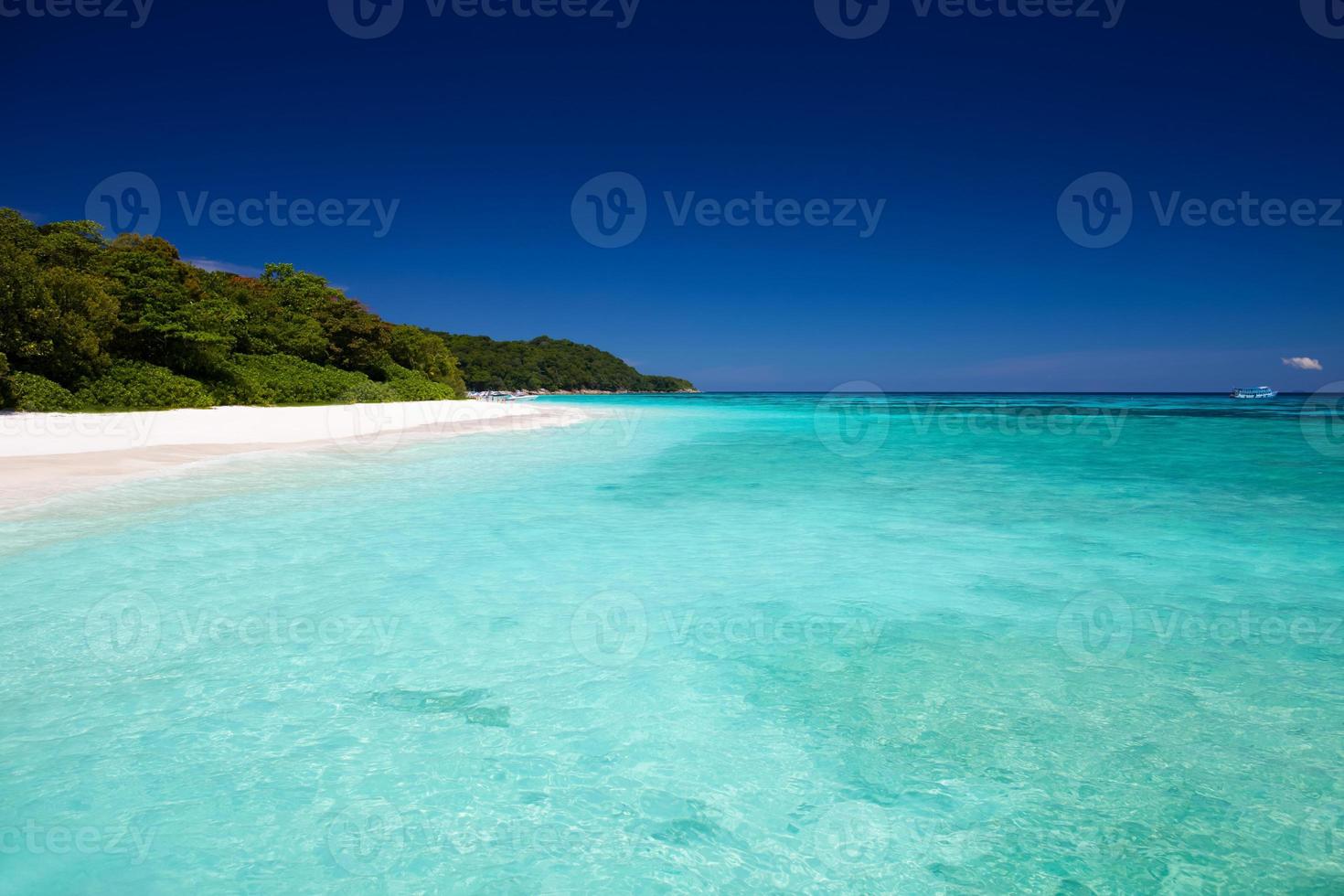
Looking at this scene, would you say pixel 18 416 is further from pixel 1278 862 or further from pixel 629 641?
pixel 1278 862

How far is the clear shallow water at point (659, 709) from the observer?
2764 mm

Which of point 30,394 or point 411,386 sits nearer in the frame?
point 30,394

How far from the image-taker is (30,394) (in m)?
19.9

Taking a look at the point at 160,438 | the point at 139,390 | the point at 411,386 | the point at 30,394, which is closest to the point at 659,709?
the point at 160,438

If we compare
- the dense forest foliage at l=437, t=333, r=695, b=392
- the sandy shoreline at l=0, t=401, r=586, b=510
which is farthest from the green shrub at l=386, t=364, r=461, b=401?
the dense forest foliage at l=437, t=333, r=695, b=392

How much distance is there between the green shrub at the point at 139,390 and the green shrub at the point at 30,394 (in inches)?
40.0

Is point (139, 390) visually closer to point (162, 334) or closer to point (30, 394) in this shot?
point (30, 394)

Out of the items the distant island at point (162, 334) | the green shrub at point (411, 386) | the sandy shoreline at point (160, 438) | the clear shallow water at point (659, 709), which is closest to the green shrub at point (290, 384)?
the distant island at point (162, 334)

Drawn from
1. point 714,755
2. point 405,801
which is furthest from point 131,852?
point 714,755

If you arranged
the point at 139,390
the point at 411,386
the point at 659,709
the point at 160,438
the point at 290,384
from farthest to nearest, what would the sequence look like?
the point at 411,386
the point at 290,384
the point at 139,390
the point at 160,438
the point at 659,709

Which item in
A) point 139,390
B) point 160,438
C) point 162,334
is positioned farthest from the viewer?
point 162,334

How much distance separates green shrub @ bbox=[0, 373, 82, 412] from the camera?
19719mm

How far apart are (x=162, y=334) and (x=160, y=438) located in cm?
1050

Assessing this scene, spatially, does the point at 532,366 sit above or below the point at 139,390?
above
